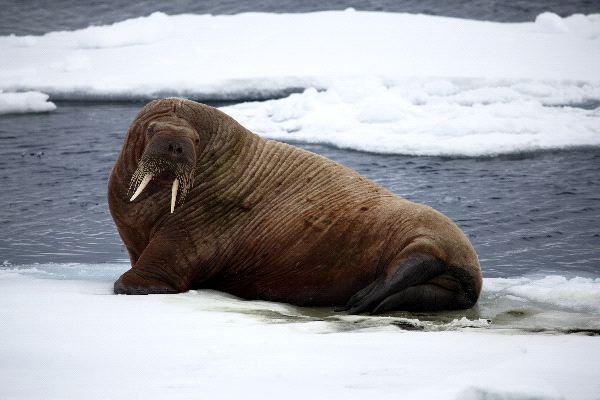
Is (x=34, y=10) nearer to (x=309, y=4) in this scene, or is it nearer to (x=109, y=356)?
(x=309, y=4)

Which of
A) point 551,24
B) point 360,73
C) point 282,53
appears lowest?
point 360,73

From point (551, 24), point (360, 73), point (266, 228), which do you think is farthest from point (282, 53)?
point (266, 228)

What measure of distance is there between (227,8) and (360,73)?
1025 centimetres

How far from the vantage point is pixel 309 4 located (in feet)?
77.9

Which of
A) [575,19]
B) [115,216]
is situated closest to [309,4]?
[575,19]

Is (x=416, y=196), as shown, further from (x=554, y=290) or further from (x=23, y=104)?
(x=23, y=104)

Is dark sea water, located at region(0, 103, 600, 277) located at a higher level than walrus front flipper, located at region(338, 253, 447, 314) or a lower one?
lower

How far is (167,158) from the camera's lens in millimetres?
5598

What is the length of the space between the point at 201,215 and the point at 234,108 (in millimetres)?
7692

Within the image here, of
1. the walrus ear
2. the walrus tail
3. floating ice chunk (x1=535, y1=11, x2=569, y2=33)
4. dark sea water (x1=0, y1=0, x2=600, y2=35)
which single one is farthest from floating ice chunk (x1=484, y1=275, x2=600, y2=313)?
dark sea water (x1=0, y1=0, x2=600, y2=35)

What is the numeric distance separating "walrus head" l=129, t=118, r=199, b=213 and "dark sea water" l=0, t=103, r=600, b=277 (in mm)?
1861

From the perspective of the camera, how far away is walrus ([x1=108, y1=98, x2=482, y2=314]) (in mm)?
5613

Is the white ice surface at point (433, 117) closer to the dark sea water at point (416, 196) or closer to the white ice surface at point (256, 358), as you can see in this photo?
the dark sea water at point (416, 196)

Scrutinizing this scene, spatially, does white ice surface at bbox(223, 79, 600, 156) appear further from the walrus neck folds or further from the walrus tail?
the walrus tail
